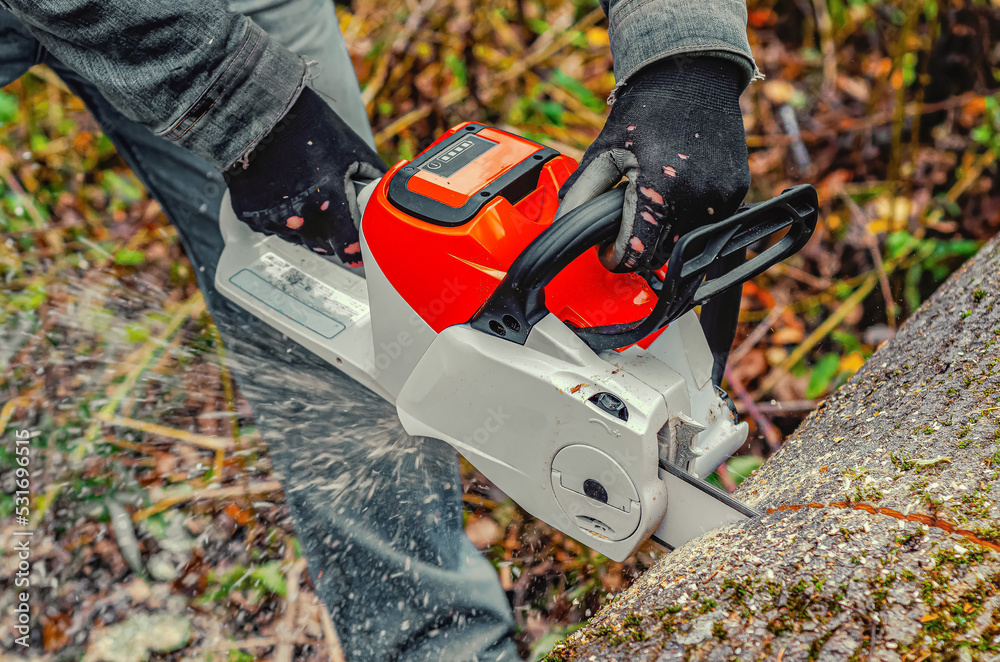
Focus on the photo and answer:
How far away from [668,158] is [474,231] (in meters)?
0.39

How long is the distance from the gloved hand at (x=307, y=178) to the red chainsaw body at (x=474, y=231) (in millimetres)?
133

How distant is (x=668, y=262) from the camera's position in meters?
1.23

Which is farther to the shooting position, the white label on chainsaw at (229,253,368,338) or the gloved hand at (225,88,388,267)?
the white label on chainsaw at (229,253,368,338)

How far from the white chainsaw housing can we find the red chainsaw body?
0.17 feet

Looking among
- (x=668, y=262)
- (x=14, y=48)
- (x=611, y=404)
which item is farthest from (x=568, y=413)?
(x=14, y=48)

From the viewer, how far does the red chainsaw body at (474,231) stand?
1330mm

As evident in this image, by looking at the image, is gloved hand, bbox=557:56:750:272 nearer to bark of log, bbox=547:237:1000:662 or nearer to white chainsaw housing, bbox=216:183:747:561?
white chainsaw housing, bbox=216:183:747:561

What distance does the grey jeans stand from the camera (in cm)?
183

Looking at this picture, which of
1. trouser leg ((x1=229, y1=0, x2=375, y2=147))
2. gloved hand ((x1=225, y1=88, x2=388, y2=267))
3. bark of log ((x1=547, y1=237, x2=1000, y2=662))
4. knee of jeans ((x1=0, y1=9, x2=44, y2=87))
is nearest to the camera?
bark of log ((x1=547, y1=237, x2=1000, y2=662))

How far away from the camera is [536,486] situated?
1.42 meters

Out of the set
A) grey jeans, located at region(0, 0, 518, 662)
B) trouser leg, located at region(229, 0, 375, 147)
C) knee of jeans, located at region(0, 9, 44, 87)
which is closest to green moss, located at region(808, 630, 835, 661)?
grey jeans, located at region(0, 0, 518, 662)

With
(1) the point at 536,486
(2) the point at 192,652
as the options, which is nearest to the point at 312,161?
(1) the point at 536,486

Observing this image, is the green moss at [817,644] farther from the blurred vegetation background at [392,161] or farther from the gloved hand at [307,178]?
the gloved hand at [307,178]

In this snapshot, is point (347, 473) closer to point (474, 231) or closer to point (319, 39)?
point (474, 231)
